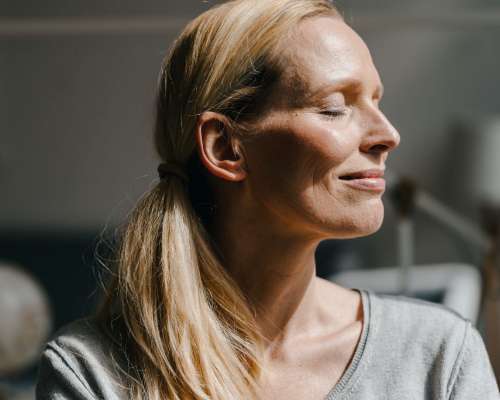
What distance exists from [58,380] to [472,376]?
1.74 feet

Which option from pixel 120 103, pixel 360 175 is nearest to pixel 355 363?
pixel 360 175

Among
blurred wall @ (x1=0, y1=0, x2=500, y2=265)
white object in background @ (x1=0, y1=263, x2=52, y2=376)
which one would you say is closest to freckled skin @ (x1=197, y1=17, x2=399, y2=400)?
white object in background @ (x1=0, y1=263, x2=52, y2=376)

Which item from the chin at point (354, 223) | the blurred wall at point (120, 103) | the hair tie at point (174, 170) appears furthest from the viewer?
the blurred wall at point (120, 103)

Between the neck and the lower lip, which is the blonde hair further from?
the lower lip

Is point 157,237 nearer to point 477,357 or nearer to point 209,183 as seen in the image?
point 209,183

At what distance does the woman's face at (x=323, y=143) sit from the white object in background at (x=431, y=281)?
3.41 ft

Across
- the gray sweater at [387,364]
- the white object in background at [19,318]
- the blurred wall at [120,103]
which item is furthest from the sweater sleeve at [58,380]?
the blurred wall at [120,103]

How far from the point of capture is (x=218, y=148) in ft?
3.63

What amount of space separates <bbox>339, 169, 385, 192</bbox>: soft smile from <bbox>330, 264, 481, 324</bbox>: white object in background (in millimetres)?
1028

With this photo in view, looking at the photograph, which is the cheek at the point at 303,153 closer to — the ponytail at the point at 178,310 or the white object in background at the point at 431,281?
the ponytail at the point at 178,310

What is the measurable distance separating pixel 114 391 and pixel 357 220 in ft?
1.23

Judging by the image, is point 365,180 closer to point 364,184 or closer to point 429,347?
point 364,184

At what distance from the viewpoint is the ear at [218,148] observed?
1.09 metres

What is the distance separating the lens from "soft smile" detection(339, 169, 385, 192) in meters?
1.03
